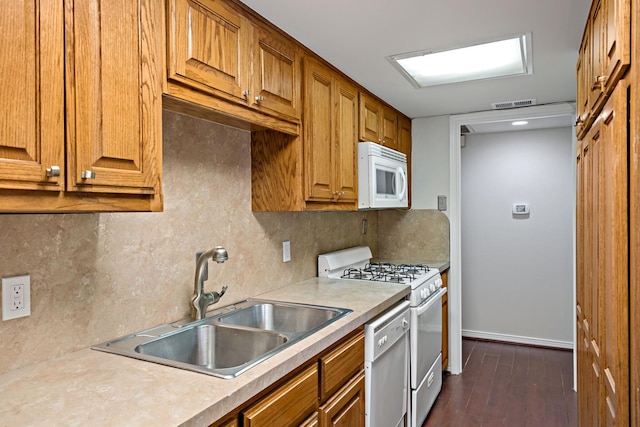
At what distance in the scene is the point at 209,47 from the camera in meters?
1.54

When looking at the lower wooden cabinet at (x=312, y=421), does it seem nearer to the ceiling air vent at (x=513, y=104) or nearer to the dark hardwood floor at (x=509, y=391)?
the dark hardwood floor at (x=509, y=391)

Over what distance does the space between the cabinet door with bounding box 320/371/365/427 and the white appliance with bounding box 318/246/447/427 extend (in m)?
0.32

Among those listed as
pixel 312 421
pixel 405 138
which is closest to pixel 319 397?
pixel 312 421

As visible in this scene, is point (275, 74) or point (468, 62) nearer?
point (275, 74)

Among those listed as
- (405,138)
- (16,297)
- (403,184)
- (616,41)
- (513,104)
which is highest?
(513,104)

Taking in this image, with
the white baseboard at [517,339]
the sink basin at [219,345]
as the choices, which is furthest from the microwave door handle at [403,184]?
the white baseboard at [517,339]

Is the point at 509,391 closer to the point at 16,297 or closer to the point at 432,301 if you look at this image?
the point at 432,301

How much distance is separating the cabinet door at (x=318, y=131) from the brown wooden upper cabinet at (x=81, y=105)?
985mm

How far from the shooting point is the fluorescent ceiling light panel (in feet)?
7.28

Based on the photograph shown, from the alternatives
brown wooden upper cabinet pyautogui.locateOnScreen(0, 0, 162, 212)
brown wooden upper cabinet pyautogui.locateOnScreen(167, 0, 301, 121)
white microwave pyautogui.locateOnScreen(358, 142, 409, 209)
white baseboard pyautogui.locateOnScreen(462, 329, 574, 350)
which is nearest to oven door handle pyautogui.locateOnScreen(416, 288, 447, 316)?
white microwave pyautogui.locateOnScreen(358, 142, 409, 209)

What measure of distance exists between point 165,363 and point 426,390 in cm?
204

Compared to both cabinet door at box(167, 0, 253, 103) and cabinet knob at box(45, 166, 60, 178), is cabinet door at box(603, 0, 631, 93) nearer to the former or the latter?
cabinet door at box(167, 0, 253, 103)

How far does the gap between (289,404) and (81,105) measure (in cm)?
106

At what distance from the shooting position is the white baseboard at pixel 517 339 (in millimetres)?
4172
